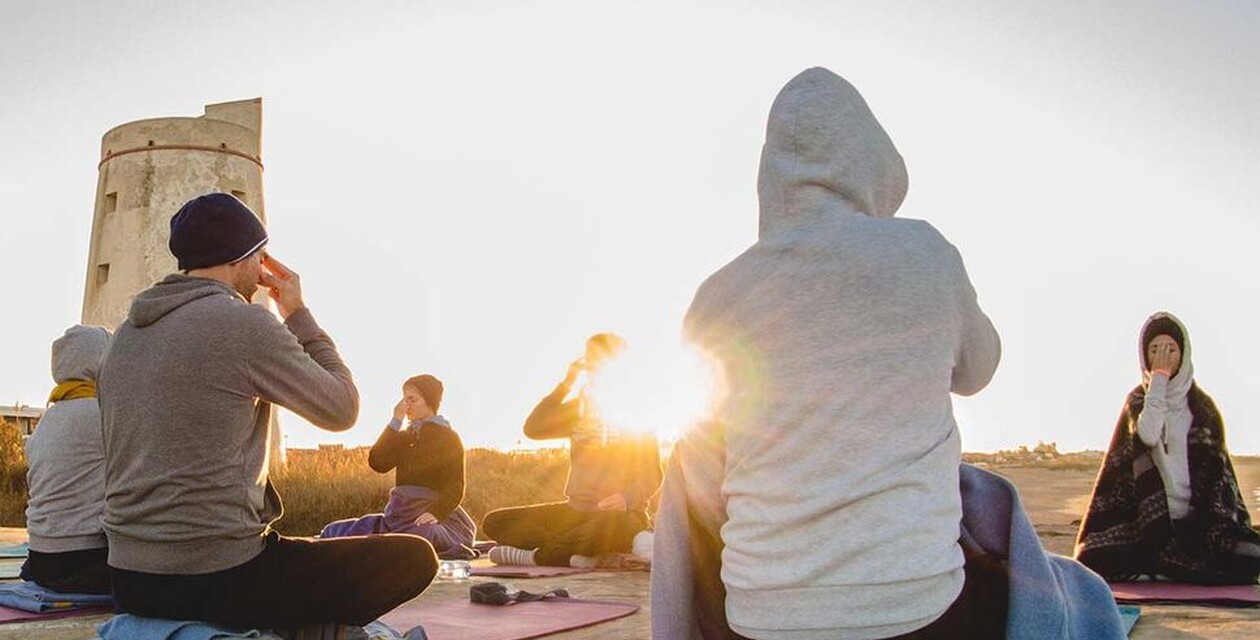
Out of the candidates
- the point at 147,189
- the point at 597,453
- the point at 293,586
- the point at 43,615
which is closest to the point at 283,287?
the point at 293,586

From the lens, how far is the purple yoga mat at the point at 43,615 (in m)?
4.01

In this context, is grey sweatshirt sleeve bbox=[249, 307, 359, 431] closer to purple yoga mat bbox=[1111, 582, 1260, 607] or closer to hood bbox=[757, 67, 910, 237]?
hood bbox=[757, 67, 910, 237]

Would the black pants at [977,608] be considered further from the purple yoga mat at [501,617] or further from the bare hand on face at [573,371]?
the bare hand on face at [573,371]

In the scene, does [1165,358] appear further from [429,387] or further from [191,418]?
[191,418]

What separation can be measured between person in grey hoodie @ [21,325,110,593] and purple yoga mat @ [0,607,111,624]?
97mm

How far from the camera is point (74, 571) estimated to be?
4.30 m

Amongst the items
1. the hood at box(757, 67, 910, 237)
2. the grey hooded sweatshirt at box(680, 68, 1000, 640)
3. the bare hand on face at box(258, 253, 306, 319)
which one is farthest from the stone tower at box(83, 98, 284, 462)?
the grey hooded sweatshirt at box(680, 68, 1000, 640)

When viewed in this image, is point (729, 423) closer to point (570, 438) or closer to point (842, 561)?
point (842, 561)

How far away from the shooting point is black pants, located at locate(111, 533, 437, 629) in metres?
2.67

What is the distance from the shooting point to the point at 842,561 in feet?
6.09

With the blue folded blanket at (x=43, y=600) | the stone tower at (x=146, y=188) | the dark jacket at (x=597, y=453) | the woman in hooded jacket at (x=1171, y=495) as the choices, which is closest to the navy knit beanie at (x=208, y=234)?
the blue folded blanket at (x=43, y=600)

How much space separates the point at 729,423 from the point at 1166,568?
3.83 metres

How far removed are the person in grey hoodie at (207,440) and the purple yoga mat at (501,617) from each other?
0.84 metres

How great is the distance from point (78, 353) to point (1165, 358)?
5.05 metres
